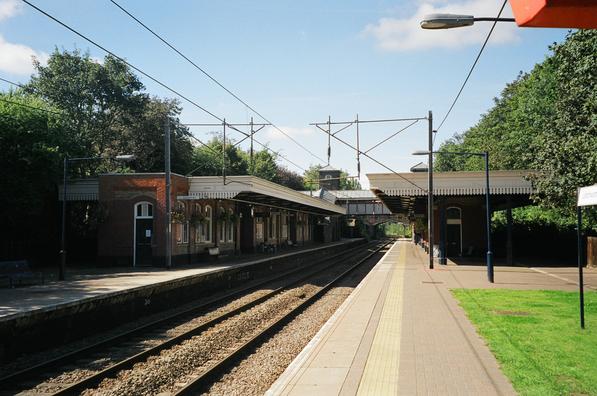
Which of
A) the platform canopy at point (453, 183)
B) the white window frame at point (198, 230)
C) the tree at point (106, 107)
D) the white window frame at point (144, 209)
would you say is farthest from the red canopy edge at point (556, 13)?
Answer: the tree at point (106, 107)

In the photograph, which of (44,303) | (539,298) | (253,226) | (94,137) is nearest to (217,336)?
(44,303)

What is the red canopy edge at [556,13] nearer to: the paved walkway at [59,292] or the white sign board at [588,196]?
the white sign board at [588,196]

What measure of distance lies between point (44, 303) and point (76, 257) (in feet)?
65.6

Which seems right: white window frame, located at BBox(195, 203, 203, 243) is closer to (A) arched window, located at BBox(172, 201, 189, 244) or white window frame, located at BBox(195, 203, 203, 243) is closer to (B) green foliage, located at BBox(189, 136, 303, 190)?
(A) arched window, located at BBox(172, 201, 189, 244)

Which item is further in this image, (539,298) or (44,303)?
(539,298)

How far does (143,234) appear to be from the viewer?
25219mm

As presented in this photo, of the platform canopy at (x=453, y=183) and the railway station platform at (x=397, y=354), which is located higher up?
the platform canopy at (x=453, y=183)

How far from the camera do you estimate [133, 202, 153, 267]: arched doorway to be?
82.6 feet

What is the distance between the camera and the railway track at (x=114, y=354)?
335 inches

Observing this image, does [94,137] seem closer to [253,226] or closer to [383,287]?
[253,226]

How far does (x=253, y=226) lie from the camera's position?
3625 centimetres

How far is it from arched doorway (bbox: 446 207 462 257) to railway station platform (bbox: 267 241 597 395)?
749 inches

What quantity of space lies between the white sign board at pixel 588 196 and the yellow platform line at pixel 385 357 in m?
4.08

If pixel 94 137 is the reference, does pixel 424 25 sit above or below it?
below
